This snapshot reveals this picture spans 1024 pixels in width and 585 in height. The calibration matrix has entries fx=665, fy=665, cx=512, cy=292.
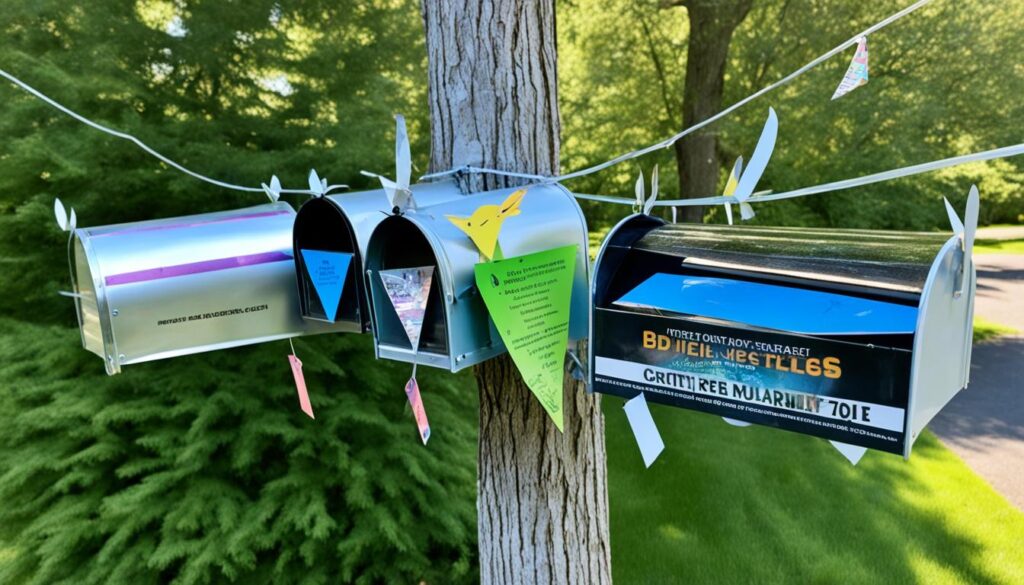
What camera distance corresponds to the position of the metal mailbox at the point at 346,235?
134cm

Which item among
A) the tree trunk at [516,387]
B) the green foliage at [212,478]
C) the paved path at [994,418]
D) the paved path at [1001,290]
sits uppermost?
the tree trunk at [516,387]

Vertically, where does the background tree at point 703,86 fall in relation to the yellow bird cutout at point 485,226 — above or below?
above

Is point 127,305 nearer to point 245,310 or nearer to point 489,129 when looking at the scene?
point 245,310

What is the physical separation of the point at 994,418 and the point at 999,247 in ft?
43.2

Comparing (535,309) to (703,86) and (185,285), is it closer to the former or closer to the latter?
(185,285)

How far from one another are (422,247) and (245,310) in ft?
1.36

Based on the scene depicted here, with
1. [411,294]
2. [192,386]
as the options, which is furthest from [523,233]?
[192,386]

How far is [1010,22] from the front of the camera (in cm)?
821

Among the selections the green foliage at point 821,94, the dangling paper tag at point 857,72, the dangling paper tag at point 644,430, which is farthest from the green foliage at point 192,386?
the green foliage at point 821,94

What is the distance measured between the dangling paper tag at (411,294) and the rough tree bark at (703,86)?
6115 mm

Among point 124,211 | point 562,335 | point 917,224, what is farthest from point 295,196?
point 917,224

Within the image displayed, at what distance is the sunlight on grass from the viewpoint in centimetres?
796

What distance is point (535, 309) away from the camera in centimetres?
125

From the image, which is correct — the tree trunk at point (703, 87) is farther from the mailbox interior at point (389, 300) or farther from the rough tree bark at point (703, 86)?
the mailbox interior at point (389, 300)
